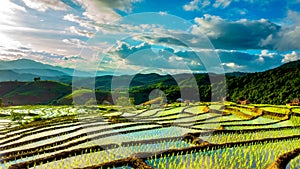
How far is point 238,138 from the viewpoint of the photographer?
10023 mm

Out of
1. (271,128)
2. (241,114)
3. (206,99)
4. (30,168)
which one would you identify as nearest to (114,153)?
(30,168)

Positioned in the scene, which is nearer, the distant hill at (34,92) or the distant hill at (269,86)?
the distant hill at (269,86)

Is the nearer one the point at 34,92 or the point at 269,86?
the point at 269,86

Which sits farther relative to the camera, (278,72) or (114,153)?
(278,72)

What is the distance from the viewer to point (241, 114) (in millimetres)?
19016

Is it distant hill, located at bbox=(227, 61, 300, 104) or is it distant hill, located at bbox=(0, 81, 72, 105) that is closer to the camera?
distant hill, located at bbox=(227, 61, 300, 104)

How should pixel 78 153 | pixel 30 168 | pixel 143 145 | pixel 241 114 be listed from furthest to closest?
1. pixel 241 114
2. pixel 143 145
3. pixel 78 153
4. pixel 30 168

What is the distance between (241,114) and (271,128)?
6744 millimetres

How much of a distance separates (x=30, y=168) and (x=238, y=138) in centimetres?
729

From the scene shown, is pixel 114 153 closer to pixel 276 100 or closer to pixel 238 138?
pixel 238 138

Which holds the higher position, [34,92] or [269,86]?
[269,86]

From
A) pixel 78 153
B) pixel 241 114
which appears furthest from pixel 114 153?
pixel 241 114

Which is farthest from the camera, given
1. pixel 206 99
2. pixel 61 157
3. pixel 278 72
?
pixel 206 99

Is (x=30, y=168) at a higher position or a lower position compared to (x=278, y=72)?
lower
